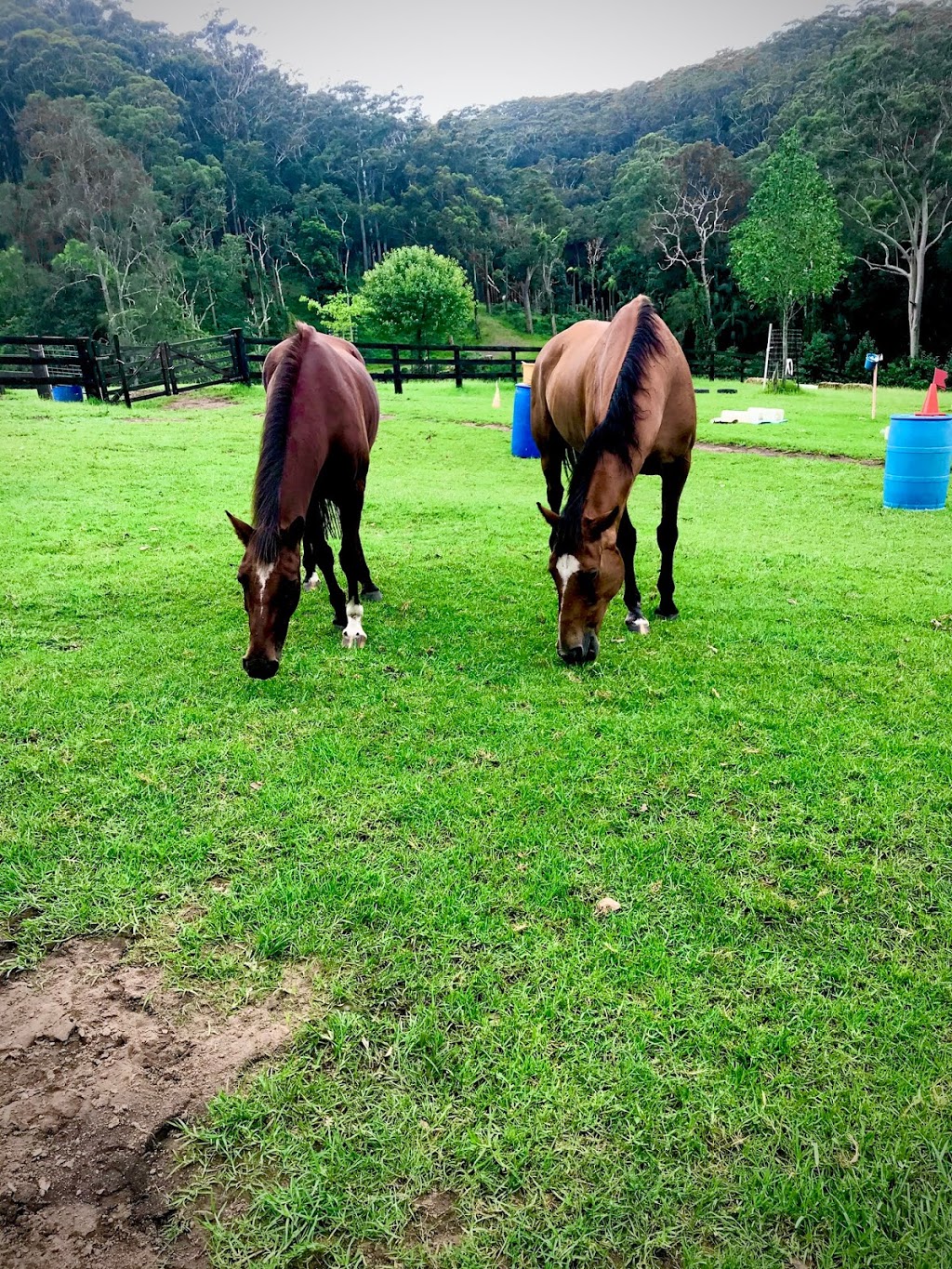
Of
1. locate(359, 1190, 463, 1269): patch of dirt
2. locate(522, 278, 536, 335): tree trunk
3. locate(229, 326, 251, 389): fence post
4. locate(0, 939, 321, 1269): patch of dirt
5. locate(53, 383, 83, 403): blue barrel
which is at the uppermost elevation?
locate(522, 278, 536, 335): tree trunk

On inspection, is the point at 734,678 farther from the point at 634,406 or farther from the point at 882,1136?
the point at 882,1136

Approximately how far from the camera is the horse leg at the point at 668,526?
16.2ft

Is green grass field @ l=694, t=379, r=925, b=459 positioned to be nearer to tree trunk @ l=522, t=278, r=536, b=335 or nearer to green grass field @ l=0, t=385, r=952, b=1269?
green grass field @ l=0, t=385, r=952, b=1269

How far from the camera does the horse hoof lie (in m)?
4.96

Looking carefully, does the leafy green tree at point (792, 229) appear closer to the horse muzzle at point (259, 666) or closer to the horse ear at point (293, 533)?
the horse ear at point (293, 533)

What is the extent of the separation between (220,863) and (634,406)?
3.24 m

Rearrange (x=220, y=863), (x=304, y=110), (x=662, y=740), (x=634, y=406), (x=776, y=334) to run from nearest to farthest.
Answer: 1. (x=220, y=863)
2. (x=662, y=740)
3. (x=634, y=406)
4. (x=776, y=334)
5. (x=304, y=110)

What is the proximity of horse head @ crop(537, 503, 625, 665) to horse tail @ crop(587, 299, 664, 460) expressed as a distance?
398 millimetres

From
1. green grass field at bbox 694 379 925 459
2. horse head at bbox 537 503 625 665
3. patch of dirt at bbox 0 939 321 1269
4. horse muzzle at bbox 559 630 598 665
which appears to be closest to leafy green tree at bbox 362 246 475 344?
green grass field at bbox 694 379 925 459

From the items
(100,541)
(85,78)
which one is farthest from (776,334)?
(85,78)

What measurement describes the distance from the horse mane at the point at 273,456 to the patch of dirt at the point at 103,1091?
1997mm

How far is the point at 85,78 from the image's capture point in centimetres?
6538

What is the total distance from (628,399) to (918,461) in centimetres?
563

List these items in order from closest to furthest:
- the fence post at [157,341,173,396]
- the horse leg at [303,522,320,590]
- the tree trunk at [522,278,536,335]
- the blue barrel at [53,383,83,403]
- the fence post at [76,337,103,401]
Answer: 1. the horse leg at [303,522,320,590]
2. the fence post at [76,337,103,401]
3. the fence post at [157,341,173,396]
4. the blue barrel at [53,383,83,403]
5. the tree trunk at [522,278,536,335]
